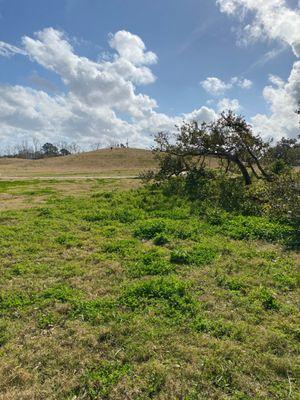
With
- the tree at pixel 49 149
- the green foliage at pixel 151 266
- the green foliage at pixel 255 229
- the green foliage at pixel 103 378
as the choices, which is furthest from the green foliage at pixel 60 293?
the tree at pixel 49 149

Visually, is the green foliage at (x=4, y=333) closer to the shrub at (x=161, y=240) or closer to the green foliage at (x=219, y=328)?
the green foliage at (x=219, y=328)

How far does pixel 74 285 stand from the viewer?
626 centimetres

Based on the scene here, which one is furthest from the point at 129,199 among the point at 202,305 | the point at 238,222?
the point at 202,305

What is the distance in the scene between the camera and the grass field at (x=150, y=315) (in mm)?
3768

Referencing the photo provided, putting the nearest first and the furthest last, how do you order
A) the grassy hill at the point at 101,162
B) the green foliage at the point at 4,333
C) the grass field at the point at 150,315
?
Result: the grass field at the point at 150,315
the green foliage at the point at 4,333
the grassy hill at the point at 101,162

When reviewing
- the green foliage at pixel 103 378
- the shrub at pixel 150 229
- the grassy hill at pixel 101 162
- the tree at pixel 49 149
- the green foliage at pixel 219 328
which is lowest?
the green foliage at pixel 103 378

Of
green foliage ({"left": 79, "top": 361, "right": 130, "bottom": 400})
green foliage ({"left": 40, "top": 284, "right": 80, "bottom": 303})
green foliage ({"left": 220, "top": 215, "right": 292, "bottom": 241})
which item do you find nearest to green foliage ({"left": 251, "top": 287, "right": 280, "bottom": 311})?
green foliage ({"left": 79, "top": 361, "right": 130, "bottom": 400})

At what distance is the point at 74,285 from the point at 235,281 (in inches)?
122

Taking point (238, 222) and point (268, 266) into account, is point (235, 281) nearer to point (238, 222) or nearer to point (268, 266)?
point (268, 266)

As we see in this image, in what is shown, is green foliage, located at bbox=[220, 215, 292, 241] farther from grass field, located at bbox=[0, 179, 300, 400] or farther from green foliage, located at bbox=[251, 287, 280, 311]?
green foliage, located at bbox=[251, 287, 280, 311]

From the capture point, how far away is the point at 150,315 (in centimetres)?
514

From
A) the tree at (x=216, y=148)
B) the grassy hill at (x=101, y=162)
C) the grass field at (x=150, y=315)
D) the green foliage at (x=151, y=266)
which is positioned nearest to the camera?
the grass field at (x=150, y=315)

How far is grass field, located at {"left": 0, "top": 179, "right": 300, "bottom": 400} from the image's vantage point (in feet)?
12.4

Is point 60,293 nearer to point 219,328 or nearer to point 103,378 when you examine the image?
point 103,378
